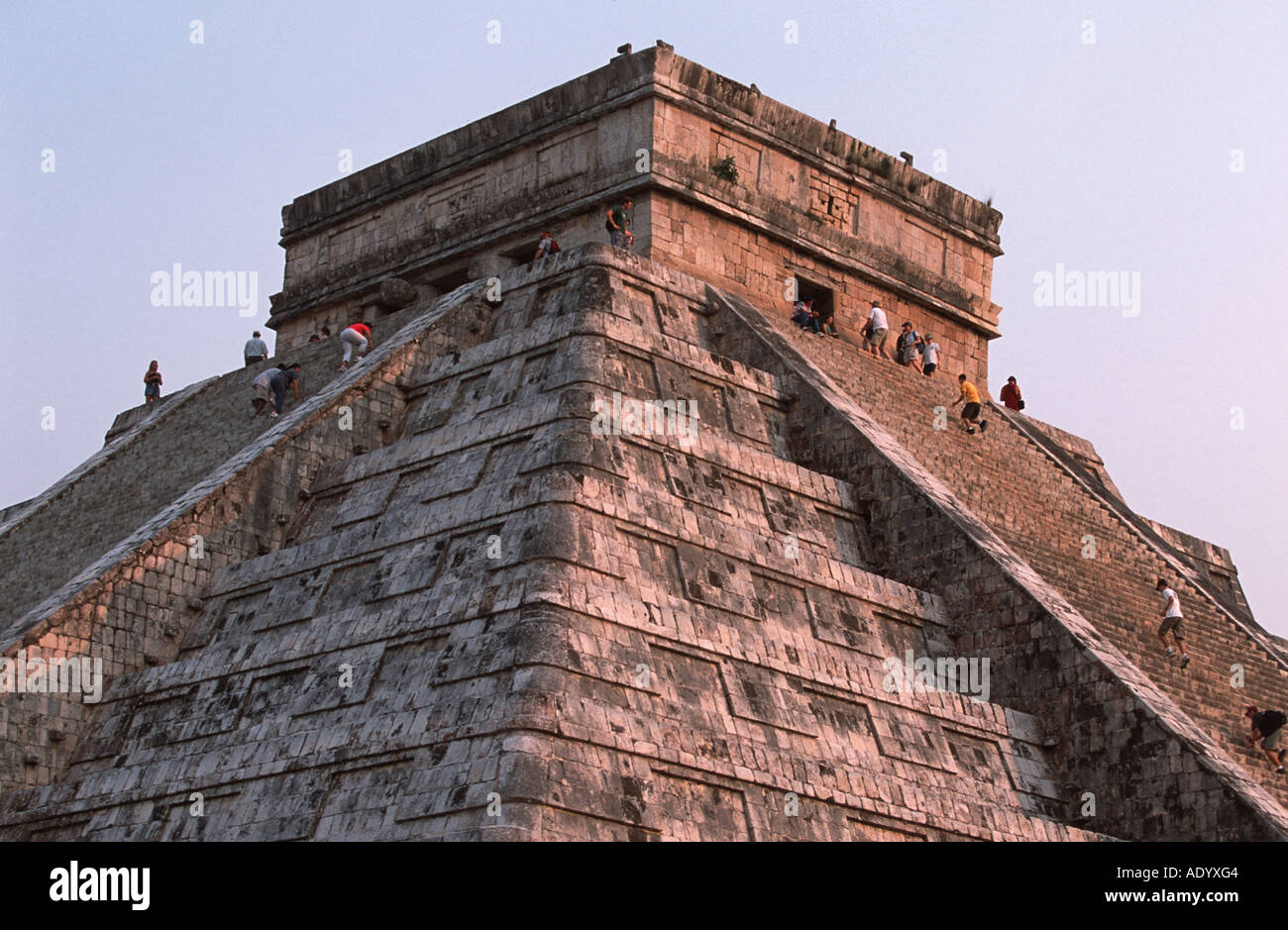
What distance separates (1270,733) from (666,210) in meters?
10.1

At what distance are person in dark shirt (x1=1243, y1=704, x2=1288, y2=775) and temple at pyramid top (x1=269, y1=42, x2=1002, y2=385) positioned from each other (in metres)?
9.18

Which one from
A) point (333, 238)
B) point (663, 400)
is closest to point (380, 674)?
point (663, 400)

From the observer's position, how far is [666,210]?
27797mm

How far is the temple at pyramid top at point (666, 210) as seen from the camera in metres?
28.2

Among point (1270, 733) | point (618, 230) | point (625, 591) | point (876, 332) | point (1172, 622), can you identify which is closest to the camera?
point (625, 591)

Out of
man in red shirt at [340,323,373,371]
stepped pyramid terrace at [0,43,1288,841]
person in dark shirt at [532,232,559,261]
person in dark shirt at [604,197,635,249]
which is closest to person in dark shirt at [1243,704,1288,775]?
stepped pyramid terrace at [0,43,1288,841]

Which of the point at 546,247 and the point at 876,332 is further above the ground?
the point at 546,247

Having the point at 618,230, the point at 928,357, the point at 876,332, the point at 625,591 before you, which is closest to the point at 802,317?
the point at 876,332

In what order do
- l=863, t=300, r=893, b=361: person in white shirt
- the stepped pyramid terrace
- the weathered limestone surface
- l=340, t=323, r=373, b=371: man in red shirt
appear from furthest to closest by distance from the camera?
l=863, t=300, r=893, b=361: person in white shirt < l=340, t=323, r=373, b=371: man in red shirt < the stepped pyramid terrace < the weathered limestone surface

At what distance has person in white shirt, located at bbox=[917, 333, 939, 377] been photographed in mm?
29625

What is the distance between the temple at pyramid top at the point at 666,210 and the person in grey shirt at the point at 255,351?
4.14ft

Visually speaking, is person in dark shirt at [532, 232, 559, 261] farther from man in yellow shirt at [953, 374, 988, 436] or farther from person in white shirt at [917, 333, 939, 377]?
person in white shirt at [917, 333, 939, 377]

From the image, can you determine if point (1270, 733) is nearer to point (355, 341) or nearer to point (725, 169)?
point (725, 169)

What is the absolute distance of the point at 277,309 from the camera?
33219 mm
